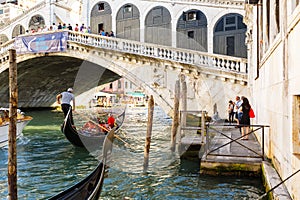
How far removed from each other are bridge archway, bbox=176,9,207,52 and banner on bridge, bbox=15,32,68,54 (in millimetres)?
3892

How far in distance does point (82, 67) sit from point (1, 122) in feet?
21.6

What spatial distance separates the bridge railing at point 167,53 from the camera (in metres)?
7.71

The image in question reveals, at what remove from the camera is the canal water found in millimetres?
3771

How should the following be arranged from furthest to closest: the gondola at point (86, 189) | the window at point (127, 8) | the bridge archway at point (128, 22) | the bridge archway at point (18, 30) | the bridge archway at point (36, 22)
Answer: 1. the bridge archway at point (18, 30)
2. the bridge archway at point (36, 22)
3. the window at point (127, 8)
4. the bridge archway at point (128, 22)
5. the gondola at point (86, 189)

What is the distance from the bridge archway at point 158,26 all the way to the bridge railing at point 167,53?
40.2 inches

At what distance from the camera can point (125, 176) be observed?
15.0ft

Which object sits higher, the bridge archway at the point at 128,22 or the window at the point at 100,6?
the window at the point at 100,6

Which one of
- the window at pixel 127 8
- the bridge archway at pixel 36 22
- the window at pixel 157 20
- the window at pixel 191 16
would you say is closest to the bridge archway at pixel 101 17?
the window at pixel 127 8

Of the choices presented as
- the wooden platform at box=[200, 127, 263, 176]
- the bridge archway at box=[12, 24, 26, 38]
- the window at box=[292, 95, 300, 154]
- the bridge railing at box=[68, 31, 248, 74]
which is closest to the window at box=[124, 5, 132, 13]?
the bridge railing at box=[68, 31, 248, 74]

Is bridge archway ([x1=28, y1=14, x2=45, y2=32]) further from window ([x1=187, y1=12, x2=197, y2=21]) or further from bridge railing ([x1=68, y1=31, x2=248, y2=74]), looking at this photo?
window ([x1=187, y1=12, x2=197, y2=21])

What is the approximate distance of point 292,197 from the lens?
2.50 meters

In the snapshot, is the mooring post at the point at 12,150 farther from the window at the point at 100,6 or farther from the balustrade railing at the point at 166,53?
the window at the point at 100,6

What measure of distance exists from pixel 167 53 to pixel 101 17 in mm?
4024

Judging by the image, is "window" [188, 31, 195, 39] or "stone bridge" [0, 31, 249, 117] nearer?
"stone bridge" [0, 31, 249, 117]
